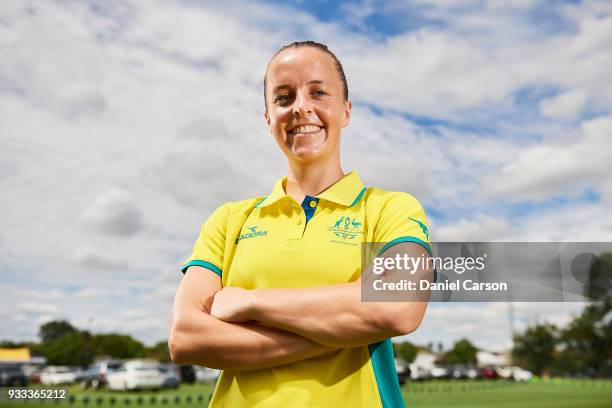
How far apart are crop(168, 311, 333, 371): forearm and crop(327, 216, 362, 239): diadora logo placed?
43 cm

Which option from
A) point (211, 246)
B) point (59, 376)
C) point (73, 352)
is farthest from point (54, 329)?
point (211, 246)

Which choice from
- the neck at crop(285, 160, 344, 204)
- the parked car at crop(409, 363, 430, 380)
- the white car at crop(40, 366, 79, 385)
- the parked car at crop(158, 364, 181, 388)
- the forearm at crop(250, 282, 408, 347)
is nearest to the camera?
the forearm at crop(250, 282, 408, 347)

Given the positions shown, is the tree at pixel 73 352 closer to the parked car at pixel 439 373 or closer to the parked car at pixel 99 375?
the parked car at pixel 439 373

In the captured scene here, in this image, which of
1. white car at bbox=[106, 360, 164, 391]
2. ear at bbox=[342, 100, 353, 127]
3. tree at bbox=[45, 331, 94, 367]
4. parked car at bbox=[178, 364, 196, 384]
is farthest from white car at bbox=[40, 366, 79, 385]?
ear at bbox=[342, 100, 353, 127]

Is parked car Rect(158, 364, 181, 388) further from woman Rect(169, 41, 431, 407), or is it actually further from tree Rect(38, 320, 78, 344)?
tree Rect(38, 320, 78, 344)

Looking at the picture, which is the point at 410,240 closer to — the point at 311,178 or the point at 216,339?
the point at 311,178

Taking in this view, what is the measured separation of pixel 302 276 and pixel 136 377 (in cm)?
2734

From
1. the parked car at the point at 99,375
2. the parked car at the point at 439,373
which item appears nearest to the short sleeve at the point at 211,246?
the parked car at the point at 99,375

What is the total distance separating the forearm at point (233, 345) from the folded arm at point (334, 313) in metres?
0.04

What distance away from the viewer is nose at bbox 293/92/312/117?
2.55 meters

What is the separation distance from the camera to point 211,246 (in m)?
2.74

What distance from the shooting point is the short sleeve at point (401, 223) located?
247 cm

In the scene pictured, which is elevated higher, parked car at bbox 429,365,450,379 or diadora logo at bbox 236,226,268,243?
parked car at bbox 429,365,450,379

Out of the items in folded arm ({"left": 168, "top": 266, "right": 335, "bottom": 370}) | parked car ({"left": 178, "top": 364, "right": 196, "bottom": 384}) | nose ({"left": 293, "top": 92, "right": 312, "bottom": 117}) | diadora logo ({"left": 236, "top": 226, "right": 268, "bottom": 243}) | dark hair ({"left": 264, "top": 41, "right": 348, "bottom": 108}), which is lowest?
folded arm ({"left": 168, "top": 266, "right": 335, "bottom": 370})
